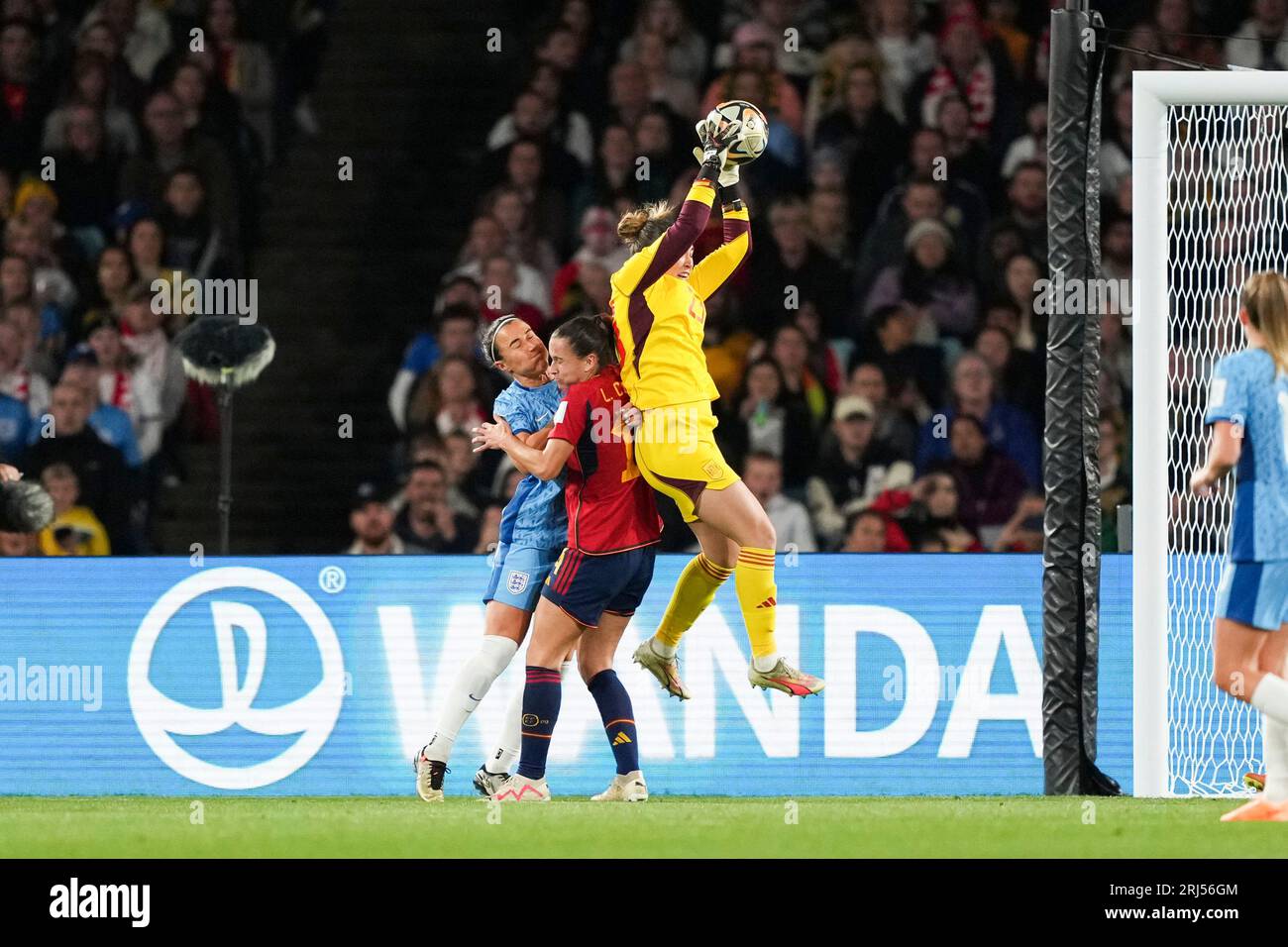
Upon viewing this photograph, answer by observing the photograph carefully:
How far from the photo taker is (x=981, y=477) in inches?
464

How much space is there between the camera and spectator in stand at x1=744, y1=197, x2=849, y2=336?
1255 cm

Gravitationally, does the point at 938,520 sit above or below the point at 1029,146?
below

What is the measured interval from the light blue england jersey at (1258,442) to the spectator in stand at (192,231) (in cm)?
775

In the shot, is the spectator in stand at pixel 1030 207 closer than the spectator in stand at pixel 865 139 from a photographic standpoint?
Yes

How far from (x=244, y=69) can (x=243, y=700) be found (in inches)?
226

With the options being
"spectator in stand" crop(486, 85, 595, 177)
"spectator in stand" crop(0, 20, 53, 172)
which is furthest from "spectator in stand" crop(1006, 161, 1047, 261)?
"spectator in stand" crop(0, 20, 53, 172)

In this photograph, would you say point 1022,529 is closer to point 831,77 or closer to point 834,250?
point 834,250

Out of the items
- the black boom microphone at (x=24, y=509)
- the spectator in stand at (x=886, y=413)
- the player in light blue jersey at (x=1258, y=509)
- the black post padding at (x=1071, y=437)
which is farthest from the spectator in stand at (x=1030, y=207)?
the black boom microphone at (x=24, y=509)

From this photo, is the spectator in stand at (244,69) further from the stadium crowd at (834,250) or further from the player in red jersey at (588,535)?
the player in red jersey at (588,535)

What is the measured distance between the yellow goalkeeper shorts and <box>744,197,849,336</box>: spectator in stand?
465 centimetres

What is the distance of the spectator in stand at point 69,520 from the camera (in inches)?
470

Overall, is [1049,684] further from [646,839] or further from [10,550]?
[10,550]

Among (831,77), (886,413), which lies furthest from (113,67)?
(886,413)

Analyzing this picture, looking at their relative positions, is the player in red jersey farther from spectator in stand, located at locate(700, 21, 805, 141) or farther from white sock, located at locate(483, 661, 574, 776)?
spectator in stand, located at locate(700, 21, 805, 141)
